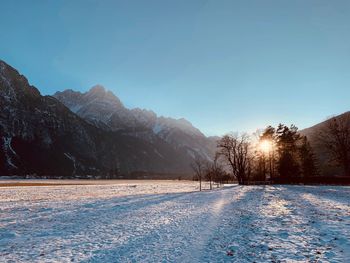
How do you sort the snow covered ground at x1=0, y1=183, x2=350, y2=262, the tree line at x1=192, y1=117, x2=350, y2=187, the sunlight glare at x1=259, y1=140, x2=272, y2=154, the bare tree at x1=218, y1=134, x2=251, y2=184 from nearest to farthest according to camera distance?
the snow covered ground at x1=0, y1=183, x2=350, y2=262 → the tree line at x1=192, y1=117, x2=350, y2=187 → the bare tree at x1=218, y1=134, x2=251, y2=184 → the sunlight glare at x1=259, y1=140, x2=272, y2=154

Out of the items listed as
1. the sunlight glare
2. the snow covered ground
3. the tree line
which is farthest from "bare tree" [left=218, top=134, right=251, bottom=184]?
the snow covered ground

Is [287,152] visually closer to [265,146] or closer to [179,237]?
[265,146]

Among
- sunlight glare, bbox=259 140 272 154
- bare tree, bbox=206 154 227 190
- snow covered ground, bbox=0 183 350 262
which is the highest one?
sunlight glare, bbox=259 140 272 154

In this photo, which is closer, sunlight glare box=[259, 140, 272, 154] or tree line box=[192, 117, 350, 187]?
tree line box=[192, 117, 350, 187]

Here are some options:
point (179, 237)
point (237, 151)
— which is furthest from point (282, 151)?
point (179, 237)

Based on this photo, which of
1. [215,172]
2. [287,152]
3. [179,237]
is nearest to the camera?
[179,237]

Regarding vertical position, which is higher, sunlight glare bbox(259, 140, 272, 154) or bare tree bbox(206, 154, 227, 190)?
sunlight glare bbox(259, 140, 272, 154)

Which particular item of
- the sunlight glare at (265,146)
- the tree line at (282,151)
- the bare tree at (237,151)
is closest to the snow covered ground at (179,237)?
the tree line at (282,151)

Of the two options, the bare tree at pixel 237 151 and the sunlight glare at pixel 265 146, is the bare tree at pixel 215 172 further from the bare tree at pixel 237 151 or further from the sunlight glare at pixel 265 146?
the sunlight glare at pixel 265 146

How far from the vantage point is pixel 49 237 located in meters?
14.5

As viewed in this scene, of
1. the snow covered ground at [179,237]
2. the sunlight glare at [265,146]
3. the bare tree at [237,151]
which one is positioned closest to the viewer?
the snow covered ground at [179,237]

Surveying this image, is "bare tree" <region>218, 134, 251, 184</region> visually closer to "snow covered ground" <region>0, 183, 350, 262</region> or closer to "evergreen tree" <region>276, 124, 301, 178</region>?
"evergreen tree" <region>276, 124, 301, 178</region>

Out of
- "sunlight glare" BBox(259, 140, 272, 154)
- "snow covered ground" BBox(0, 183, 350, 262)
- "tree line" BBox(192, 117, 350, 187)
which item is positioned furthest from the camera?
"sunlight glare" BBox(259, 140, 272, 154)

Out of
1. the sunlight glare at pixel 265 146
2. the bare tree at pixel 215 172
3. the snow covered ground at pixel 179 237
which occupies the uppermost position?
the sunlight glare at pixel 265 146
